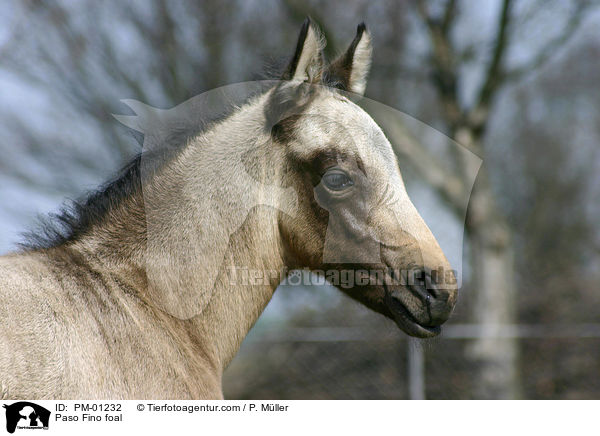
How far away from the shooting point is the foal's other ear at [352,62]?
11.0 feet

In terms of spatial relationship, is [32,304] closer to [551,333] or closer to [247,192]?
[247,192]

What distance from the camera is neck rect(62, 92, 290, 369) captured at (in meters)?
2.87

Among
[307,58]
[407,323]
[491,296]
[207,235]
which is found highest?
[491,296]

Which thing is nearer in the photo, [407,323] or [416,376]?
[407,323]

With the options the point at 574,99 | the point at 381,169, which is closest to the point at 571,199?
the point at 574,99

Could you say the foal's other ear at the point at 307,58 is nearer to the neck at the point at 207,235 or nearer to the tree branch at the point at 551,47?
the neck at the point at 207,235

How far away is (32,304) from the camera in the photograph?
7.88 ft

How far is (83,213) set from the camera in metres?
2.95

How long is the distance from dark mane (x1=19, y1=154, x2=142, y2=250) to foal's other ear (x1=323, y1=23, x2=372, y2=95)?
122 centimetres

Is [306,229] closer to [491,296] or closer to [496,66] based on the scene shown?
[491,296]

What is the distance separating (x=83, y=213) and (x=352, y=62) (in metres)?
1.74
